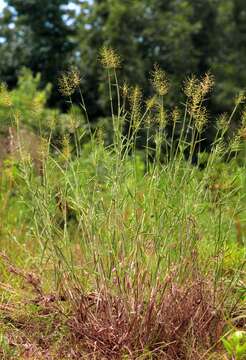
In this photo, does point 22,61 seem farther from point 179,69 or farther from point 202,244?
point 202,244

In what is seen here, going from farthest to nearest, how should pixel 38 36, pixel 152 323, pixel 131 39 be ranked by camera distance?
pixel 38 36, pixel 131 39, pixel 152 323

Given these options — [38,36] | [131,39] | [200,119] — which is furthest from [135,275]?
[38,36]

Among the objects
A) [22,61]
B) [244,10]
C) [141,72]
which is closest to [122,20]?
[141,72]

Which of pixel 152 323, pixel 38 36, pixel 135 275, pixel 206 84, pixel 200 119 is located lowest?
pixel 38 36

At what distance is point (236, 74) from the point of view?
68.7ft

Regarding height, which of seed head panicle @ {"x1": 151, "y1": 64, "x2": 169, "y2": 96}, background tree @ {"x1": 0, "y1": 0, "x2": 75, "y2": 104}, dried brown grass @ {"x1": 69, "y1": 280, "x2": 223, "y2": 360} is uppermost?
seed head panicle @ {"x1": 151, "y1": 64, "x2": 169, "y2": 96}

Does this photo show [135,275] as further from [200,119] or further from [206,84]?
[206,84]

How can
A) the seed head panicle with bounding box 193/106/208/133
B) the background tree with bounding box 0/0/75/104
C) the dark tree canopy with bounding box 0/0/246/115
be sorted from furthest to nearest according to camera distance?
the background tree with bounding box 0/0/75/104 < the dark tree canopy with bounding box 0/0/246/115 < the seed head panicle with bounding box 193/106/208/133

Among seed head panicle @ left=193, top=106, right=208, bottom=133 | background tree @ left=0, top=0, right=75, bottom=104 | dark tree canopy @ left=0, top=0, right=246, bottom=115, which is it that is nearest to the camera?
seed head panicle @ left=193, top=106, right=208, bottom=133

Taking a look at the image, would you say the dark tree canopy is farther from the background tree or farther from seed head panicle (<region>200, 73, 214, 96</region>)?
seed head panicle (<region>200, 73, 214, 96</region>)

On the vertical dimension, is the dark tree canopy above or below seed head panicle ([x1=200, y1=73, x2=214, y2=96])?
below

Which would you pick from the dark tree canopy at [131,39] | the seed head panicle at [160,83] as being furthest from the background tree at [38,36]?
the seed head panicle at [160,83]

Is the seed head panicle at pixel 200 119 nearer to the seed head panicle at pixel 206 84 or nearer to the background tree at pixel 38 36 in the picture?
the seed head panicle at pixel 206 84

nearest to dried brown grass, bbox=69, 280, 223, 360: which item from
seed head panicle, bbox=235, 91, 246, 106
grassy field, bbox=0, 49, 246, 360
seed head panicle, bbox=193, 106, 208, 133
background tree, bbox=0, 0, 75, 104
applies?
grassy field, bbox=0, 49, 246, 360
